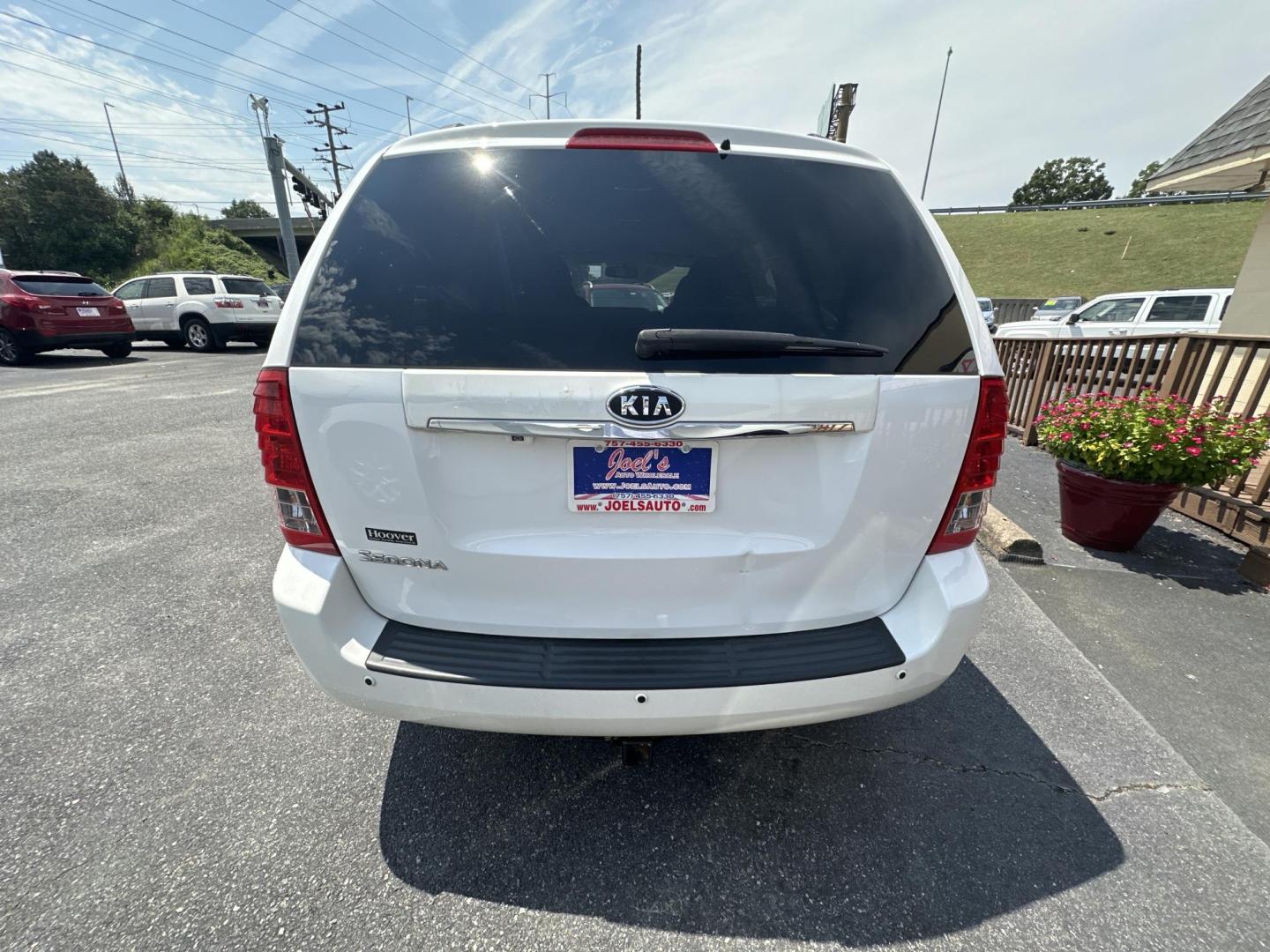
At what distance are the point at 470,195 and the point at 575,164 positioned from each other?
31cm

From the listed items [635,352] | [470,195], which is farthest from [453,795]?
[470,195]

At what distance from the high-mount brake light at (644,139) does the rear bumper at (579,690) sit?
1387 millimetres

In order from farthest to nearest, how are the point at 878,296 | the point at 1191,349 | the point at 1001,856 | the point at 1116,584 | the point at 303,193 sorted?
the point at 303,193 → the point at 1191,349 → the point at 1116,584 → the point at 1001,856 → the point at 878,296

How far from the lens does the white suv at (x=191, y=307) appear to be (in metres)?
13.9

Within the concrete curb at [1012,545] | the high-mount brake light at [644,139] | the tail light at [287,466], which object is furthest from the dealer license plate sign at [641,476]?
the concrete curb at [1012,545]

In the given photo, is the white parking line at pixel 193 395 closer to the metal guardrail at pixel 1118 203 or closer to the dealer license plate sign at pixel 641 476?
the dealer license plate sign at pixel 641 476

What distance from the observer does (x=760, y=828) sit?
177 cm

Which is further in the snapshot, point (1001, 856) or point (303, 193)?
point (303, 193)

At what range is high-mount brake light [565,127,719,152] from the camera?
5.35 feet

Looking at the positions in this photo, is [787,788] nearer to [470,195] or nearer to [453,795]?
[453,795]

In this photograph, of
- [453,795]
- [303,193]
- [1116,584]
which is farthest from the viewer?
[303,193]

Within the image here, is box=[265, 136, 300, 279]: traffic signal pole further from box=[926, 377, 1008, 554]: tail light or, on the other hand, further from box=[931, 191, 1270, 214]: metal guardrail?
box=[931, 191, 1270, 214]: metal guardrail

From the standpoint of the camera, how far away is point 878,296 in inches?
60.4

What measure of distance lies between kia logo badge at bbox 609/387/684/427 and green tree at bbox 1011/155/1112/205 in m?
93.6
